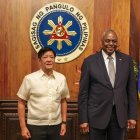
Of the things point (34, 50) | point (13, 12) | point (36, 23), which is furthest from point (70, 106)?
point (13, 12)

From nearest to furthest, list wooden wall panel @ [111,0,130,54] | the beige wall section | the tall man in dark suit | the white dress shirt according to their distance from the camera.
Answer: the white dress shirt → the tall man in dark suit → the beige wall section → wooden wall panel @ [111,0,130,54]

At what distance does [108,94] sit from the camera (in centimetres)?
265

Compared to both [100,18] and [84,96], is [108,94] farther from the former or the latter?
[100,18]

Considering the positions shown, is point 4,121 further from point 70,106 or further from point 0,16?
point 0,16

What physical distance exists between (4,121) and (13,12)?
1286mm

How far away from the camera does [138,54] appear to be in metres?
4.12

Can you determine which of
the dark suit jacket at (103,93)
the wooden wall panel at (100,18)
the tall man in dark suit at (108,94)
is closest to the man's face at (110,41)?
the tall man in dark suit at (108,94)

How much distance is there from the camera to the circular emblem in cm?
377

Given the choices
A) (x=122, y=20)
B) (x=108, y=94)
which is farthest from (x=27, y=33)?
(x=108, y=94)

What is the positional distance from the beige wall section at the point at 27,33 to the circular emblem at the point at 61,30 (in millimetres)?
54

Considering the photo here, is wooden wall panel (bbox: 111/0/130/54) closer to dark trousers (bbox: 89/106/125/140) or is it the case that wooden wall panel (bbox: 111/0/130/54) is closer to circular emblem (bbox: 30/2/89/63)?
circular emblem (bbox: 30/2/89/63)

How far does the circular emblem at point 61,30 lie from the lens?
3.77 metres

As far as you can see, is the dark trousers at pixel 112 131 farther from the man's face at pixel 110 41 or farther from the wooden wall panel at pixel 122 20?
the wooden wall panel at pixel 122 20

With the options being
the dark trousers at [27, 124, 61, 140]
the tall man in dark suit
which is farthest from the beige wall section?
the dark trousers at [27, 124, 61, 140]
